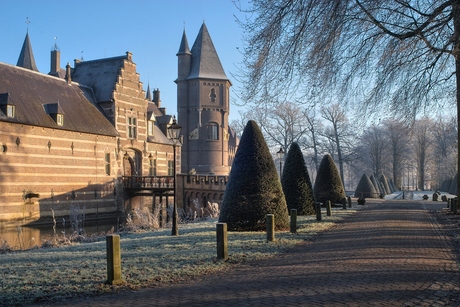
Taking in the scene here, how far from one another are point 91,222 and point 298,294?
2828 cm

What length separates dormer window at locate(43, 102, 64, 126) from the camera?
98.9 ft

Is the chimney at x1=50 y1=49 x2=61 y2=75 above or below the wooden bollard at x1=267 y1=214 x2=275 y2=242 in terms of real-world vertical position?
above

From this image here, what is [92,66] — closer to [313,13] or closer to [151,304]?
[313,13]

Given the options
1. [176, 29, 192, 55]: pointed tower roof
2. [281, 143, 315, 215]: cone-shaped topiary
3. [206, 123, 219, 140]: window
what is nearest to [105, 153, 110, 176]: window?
[281, 143, 315, 215]: cone-shaped topiary

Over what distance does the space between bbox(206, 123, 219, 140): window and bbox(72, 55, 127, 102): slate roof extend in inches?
730

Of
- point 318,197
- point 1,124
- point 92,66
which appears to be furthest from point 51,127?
point 318,197

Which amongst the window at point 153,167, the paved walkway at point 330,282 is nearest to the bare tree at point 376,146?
the window at point 153,167

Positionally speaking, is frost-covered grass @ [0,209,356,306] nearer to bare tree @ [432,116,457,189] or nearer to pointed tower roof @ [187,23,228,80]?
pointed tower roof @ [187,23,228,80]

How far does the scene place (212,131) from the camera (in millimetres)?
55844

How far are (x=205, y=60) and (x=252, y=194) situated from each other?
44.6 meters

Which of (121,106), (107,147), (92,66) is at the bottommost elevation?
(107,147)

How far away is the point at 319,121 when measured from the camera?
174 ft

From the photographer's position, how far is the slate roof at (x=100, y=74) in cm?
3734

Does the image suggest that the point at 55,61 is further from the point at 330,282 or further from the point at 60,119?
the point at 330,282
